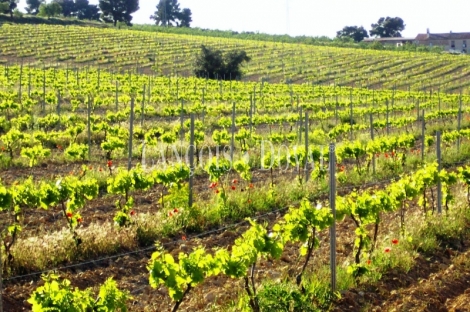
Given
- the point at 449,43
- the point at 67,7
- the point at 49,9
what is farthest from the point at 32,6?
the point at 449,43

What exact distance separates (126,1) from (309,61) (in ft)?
120

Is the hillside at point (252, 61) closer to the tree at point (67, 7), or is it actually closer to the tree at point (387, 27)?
the tree at point (67, 7)

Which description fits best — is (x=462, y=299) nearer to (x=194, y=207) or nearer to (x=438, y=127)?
(x=194, y=207)

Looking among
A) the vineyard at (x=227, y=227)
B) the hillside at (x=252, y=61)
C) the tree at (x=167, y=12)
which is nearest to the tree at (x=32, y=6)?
the tree at (x=167, y=12)

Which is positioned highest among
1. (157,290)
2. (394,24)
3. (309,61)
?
(394,24)

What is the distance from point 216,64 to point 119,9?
4718cm

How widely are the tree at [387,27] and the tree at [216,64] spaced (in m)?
67.3

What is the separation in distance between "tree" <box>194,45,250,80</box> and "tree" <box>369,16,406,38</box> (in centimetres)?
6730

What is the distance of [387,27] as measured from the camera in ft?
349

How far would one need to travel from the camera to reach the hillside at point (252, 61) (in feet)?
156

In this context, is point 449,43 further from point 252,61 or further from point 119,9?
point 252,61

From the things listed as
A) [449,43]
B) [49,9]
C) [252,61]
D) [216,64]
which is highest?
[49,9]

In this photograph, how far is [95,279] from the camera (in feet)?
23.9

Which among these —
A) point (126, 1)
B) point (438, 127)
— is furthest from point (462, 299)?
point (126, 1)
